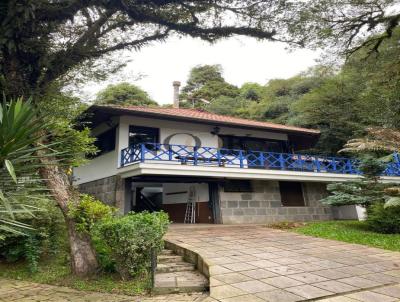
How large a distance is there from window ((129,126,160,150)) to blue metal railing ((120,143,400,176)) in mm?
433

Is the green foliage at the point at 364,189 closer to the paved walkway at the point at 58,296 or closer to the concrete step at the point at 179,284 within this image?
the concrete step at the point at 179,284

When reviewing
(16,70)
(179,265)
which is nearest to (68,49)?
(16,70)

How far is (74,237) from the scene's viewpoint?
21.0 feet

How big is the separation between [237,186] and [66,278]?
915 centimetres

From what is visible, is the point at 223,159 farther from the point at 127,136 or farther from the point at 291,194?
the point at 291,194

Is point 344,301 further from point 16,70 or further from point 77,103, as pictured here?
point 77,103

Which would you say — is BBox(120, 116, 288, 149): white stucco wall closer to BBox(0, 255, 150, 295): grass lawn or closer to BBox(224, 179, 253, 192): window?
BBox(224, 179, 253, 192): window

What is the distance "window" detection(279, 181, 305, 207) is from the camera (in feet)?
49.6

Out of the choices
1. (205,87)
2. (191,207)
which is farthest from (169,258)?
(205,87)

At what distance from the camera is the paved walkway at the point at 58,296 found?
189 inches

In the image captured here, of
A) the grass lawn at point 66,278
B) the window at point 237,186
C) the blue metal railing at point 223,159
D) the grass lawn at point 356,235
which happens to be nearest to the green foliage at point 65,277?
the grass lawn at point 66,278

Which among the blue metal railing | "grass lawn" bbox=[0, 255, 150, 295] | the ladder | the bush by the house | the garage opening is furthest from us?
the ladder

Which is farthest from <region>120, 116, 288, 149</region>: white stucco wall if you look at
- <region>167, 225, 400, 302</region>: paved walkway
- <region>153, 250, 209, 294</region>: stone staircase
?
<region>153, 250, 209, 294</region>: stone staircase

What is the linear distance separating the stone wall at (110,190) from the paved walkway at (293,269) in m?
4.11
